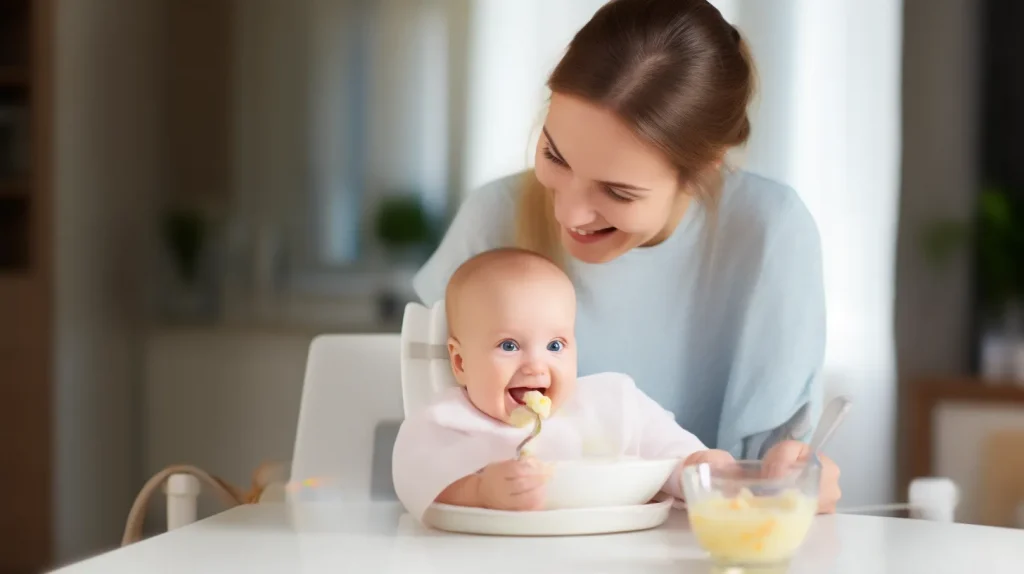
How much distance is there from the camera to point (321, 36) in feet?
9.95

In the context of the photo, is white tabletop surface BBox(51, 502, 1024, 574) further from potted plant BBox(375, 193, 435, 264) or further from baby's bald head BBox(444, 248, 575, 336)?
potted plant BBox(375, 193, 435, 264)

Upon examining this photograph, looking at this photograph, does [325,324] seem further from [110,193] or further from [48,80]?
[48,80]

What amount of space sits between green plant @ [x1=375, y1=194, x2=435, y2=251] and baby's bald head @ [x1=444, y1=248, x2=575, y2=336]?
2.00 metres

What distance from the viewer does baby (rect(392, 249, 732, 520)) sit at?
0.88 meters

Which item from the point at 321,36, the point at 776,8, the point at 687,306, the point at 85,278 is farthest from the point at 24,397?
the point at 687,306

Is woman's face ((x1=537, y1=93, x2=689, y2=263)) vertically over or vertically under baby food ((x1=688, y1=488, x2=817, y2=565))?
over

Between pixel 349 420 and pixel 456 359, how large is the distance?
0.21 meters

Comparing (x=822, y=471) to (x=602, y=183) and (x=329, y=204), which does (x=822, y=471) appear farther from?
(x=329, y=204)

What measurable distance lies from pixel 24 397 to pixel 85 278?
35 cm

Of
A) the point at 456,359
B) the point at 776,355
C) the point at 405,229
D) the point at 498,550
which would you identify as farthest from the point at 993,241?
the point at 498,550

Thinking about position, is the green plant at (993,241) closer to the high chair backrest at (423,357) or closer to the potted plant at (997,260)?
the potted plant at (997,260)

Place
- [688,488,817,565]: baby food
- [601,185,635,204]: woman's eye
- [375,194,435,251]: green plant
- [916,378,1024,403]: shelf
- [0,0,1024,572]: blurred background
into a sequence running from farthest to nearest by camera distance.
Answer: [375,194,435,251]: green plant → [0,0,1024,572]: blurred background → [916,378,1024,403]: shelf → [601,185,635,204]: woman's eye → [688,488,817,565]: baby food

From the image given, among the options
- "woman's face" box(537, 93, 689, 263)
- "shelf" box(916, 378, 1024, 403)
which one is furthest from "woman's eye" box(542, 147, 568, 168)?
"shelf" box(916, 378, 1024, 403)

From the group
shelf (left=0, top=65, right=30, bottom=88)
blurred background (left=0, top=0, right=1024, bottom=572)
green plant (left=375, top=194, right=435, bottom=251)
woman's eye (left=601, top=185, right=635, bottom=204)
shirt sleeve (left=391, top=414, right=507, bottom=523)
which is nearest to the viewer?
shirt sleeve (left=391, top=414, right=507, bottom=523)
